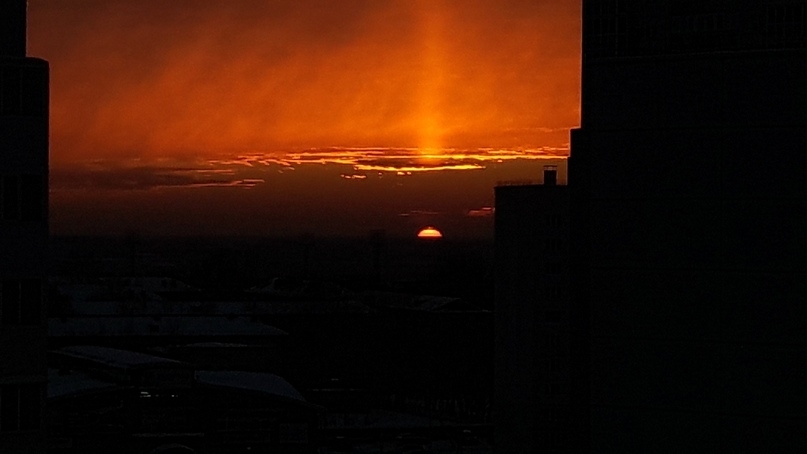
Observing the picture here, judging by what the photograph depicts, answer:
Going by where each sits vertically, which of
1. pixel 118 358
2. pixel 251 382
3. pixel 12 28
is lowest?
pixel 251 382

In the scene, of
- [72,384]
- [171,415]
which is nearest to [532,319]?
[171,415]

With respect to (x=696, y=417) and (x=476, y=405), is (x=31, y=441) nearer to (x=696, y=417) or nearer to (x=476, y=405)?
(x=696, y=417)

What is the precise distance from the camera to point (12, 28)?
27.6 feet

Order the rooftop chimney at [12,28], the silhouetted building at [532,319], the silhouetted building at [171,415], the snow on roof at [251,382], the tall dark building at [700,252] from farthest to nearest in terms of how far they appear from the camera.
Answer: the silhouetted building at [532,319] < the snow on roof at [251,382] < the silhouetted building at [171,415] < the tall dark building at [700,252] < the rooftop chimney at [12,28]

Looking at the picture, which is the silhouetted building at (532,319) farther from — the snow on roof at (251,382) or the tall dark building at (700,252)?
the tall dark building at (700,252)

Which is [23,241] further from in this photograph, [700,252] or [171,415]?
[171,415]

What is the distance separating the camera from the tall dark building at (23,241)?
790cm

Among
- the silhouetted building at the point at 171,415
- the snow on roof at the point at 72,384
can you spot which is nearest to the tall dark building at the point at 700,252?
the silhouetted building at the point at 171,415

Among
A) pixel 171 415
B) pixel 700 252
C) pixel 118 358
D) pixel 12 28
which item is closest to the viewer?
pixel 12 28

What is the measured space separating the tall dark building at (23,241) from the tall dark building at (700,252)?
475cm

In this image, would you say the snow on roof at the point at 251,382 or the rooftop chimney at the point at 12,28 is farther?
the snow on roof at the point at 251,382

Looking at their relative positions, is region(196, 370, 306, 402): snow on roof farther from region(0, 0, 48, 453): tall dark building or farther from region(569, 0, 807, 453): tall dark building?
region(0, 0, 48, 453): tall dark building

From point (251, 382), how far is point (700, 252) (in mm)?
22248

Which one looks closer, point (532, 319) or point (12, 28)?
point (12, 28)
